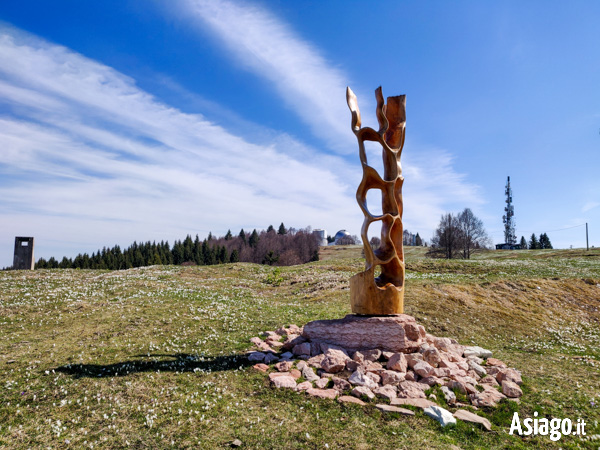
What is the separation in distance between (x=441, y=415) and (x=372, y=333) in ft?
12.3

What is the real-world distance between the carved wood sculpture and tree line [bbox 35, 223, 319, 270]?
6973cm

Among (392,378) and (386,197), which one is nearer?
(392,378)

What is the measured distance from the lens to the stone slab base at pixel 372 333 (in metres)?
11.3

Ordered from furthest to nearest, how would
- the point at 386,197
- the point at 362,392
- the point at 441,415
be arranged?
1. the point at 386,197
2. the point at 362,392
3. the point at 441,415

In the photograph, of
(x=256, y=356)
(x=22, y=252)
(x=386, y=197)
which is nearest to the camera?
(x=256, y=356)

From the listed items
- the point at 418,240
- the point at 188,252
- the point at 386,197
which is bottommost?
the point at 188,252

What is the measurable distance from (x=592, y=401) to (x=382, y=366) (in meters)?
5.33

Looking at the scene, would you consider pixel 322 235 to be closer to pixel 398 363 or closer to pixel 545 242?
pixel 545 242

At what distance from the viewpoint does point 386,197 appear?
12906 mm

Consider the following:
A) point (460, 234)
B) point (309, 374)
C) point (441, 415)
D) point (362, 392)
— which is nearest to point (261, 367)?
point (309, 374)

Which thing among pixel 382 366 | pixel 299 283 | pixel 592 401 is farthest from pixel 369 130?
pixel 299 283

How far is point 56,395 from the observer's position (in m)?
8.63

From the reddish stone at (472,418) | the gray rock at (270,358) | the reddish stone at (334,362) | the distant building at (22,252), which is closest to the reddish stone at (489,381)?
the reddish stone at (472,418)

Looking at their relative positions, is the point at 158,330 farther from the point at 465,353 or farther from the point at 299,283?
the point at 299,283
